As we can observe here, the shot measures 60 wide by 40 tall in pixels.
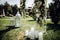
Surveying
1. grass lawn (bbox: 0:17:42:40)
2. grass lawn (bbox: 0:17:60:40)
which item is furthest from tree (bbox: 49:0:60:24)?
grass lawn (bbox: 0:17:42:40)

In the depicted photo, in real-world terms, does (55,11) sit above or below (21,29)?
above

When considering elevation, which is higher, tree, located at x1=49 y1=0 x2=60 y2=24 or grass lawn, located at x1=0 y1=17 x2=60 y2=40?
tree, located at x1=49 y1=0 x2=60 y2=24

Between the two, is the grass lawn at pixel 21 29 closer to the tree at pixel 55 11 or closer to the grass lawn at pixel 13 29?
the grass lawn at pixel 13 29

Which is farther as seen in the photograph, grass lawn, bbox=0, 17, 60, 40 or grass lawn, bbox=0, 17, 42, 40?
grass lawn, bbox=0, 17, 42, 40

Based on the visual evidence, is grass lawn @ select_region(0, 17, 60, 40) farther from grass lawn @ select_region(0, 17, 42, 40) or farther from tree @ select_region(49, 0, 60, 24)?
tree @ select_region(49, 0, 60, 24)

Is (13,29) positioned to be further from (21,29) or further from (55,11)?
(55,11)

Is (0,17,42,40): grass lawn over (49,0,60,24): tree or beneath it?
beneath

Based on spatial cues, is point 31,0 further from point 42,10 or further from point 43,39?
point 43,39

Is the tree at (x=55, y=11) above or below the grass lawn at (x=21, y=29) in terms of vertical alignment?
above

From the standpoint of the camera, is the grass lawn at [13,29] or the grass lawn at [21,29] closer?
the grass lawn at [21,29]

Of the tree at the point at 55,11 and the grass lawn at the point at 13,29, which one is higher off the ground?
the tree at the point at 55,11

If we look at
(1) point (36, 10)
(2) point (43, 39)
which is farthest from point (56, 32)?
(1) point (36, 10)

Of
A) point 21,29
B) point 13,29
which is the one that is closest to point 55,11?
point 21,29

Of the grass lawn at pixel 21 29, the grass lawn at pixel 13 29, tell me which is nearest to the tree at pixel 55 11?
the grass lawn at pixel 21 29
